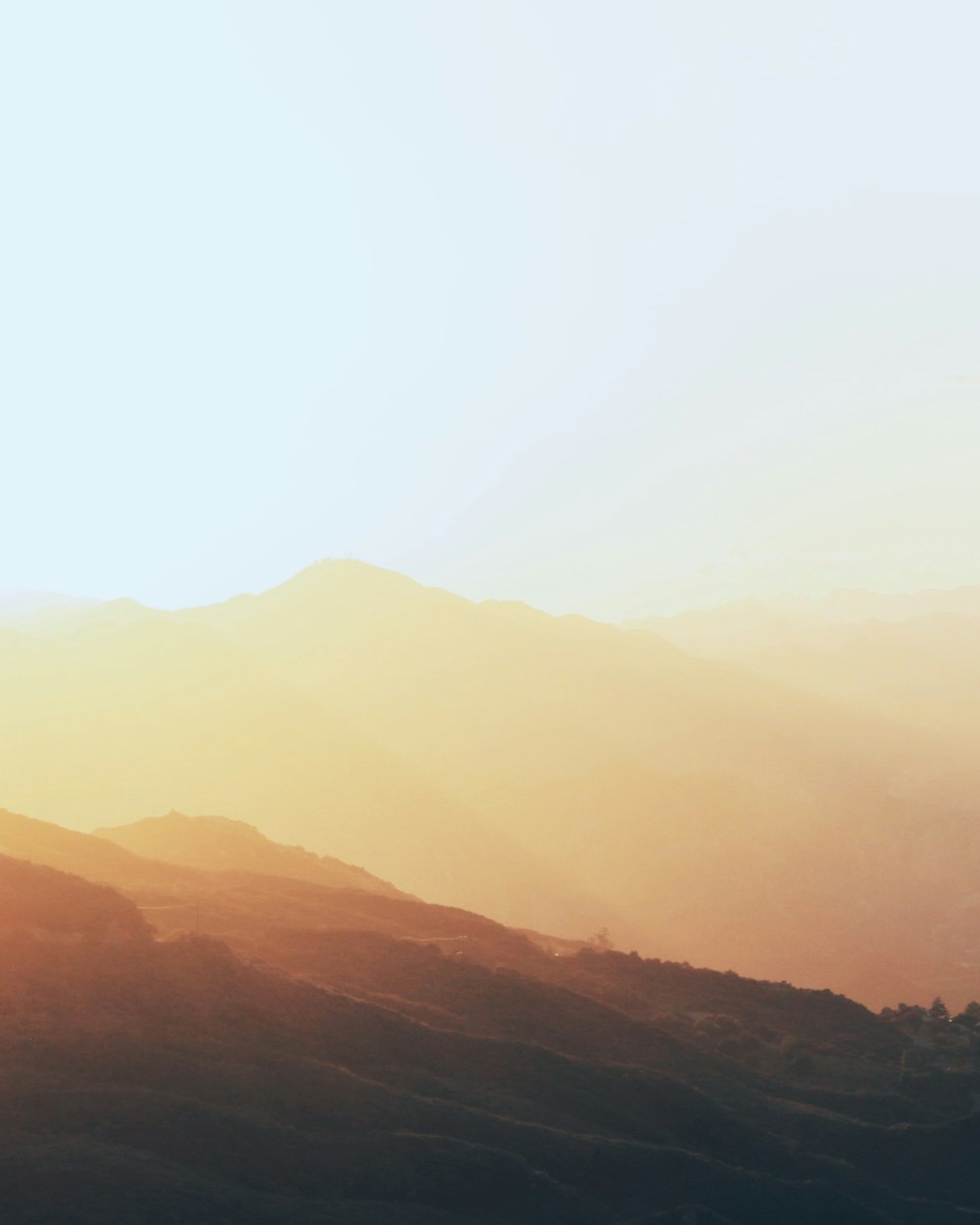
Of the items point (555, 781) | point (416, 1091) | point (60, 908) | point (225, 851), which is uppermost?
point (555, 781)

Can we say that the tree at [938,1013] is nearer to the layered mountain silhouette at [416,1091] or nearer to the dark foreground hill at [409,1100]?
the layered mountain silhouette at [416,1091]

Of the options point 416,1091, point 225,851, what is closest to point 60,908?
point 416,1091

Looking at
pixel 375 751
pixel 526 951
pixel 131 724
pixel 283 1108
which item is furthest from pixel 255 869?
pixel 131 724

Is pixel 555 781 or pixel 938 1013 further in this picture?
pixel 555 781

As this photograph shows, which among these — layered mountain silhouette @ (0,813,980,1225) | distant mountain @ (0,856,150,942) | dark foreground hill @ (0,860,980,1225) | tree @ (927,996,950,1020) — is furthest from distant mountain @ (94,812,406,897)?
tree @ (927,996,950,1020)

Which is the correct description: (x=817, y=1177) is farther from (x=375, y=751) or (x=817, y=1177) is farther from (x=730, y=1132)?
(x=375, y=751)

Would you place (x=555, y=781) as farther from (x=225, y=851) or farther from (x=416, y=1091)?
(x=416, y=1091)

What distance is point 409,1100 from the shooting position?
31.5 meters

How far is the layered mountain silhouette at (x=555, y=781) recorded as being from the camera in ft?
373

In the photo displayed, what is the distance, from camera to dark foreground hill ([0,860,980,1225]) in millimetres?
26766

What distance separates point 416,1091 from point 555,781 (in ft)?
379

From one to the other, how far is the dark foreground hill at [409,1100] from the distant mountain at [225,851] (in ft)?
104

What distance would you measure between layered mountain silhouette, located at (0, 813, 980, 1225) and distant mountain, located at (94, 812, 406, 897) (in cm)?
2807

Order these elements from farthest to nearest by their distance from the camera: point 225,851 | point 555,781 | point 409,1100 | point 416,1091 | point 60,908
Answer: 1. point 555,781
2. point 225,851
3. point 60,908
4. point 416,1091
5. point 409,1100
